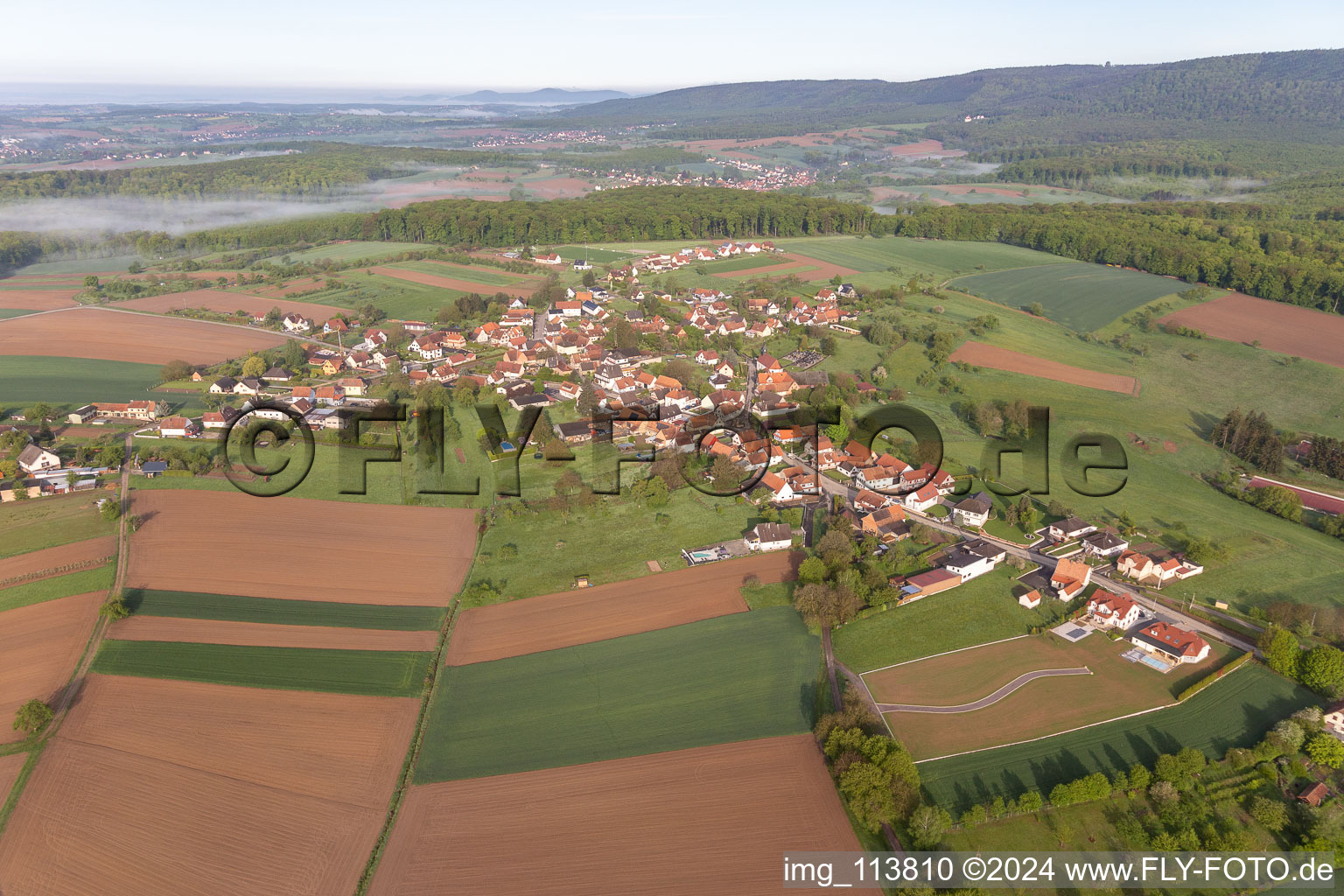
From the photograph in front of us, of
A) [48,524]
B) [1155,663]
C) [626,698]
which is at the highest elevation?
[48,524]

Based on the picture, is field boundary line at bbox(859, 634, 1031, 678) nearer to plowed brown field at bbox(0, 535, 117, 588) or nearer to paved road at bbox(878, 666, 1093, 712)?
paved road at bbox(878, 666, 1093, 712)

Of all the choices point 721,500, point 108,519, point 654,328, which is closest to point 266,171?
point 654,328

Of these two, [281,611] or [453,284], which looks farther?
[453,284]

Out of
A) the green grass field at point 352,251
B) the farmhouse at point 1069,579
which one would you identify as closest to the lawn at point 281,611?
the farmhouse at point 1069,579

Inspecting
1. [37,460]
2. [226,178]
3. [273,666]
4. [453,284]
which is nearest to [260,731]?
[273,666]

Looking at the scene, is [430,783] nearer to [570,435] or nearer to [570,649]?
[570,649]

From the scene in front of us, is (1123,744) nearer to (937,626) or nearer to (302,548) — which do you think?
(937,626)
